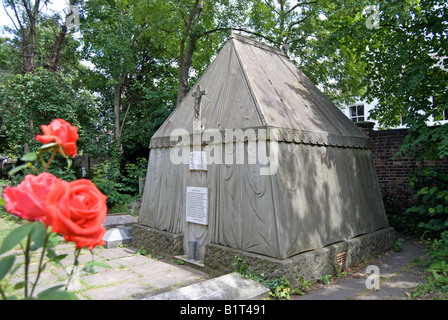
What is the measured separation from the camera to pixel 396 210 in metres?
9.47

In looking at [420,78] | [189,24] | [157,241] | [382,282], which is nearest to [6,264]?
[382,282]

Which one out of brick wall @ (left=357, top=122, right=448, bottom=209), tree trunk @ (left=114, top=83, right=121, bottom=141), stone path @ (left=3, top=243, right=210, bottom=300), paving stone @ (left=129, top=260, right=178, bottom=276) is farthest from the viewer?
tree trunk @ (left=114, top=83, right=121, bottom=141)

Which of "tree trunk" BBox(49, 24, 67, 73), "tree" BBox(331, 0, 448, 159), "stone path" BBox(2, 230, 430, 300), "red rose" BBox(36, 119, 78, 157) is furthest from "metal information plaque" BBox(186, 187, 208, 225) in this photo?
"tree trunk" BBox(49, 24, 67, 73)

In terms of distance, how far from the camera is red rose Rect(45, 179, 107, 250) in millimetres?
1095

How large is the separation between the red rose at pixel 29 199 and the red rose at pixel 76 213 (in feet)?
0.15

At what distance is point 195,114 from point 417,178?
21.4 feet

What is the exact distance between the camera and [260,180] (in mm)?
5293

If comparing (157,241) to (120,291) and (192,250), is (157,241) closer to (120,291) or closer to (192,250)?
(192,250)

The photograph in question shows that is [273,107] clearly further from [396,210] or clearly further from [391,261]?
[396,210]

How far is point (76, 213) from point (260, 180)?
4.34 meters

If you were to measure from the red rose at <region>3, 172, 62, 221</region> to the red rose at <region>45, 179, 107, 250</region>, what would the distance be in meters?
0.05

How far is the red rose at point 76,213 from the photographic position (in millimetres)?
1095

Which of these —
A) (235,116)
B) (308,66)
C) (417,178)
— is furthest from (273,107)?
(308,66)

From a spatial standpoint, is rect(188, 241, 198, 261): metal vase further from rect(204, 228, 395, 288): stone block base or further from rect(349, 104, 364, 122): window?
rect(349, 104, 364, 122): window
